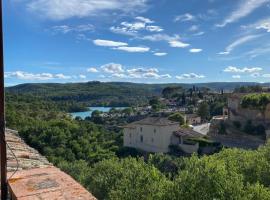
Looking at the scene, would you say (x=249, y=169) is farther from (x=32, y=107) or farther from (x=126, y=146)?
(x=32, y=107)

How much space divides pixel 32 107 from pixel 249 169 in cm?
4302

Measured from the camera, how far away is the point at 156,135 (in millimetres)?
44406

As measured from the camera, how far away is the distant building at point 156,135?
144 feet

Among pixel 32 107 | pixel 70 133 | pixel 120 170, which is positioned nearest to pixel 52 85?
pixel 32 107

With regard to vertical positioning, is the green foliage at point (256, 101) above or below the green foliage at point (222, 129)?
above

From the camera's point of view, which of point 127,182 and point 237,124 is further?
point 237,124

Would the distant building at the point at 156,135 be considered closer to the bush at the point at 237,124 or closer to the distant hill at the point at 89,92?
the bush at the point at 237,124

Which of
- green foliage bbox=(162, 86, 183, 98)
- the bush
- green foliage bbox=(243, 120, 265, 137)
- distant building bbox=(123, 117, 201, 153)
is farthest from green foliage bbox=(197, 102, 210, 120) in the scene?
green foliage bbox=(162, 86, 183, 98)

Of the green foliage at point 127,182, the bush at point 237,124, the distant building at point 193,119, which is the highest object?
the green foliage at point 127,182

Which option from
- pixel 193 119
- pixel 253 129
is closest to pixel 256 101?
pixel 253 129

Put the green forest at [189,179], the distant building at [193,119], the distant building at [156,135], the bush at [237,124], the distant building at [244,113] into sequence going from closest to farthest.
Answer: the green forest at [189,179] < the distant building at [156,135] < the distant building at [244,113] < the bush at [237,124] < the distant building at [193,119]

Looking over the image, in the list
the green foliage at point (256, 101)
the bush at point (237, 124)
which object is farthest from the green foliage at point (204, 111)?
the bush at point (237, 124)

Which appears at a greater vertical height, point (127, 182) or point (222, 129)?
point (127, 182)

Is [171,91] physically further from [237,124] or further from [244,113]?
[237,124]
